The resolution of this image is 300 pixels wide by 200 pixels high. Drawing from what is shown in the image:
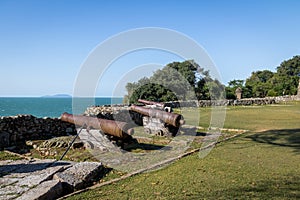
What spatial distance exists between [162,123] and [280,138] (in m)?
4.44

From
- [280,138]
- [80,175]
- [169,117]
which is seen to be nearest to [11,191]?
[80,175]

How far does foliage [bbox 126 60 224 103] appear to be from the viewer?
84.8ft

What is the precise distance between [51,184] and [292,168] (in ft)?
16.6

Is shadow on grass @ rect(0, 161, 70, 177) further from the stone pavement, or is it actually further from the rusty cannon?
the rusty cannon

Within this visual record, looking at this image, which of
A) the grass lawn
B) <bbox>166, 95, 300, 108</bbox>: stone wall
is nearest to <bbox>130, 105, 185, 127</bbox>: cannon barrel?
the grass lawn

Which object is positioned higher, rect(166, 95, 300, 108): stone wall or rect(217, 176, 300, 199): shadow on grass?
rect(166, 95, 300, 108): stone wall

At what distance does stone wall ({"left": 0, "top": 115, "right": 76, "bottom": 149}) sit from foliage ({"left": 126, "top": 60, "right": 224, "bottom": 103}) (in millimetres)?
12913

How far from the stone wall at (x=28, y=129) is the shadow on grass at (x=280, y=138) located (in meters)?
7.71

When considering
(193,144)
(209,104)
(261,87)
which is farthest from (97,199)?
(261,87)

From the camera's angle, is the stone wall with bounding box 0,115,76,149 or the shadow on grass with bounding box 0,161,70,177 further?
the stone wall with bounding box 0,115,76,149

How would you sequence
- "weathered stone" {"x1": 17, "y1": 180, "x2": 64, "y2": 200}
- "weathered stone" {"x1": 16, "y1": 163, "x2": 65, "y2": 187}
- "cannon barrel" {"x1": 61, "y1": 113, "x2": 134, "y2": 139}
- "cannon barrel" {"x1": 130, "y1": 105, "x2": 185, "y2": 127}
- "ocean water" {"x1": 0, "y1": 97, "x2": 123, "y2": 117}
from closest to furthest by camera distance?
1. "weathered stone" {"x1": 17, "y1": 180, "x2": 64, "y2": 200}
2. "weathered stone" {"x1": 16, "y1": 163, "x2": 65, "y2": 187}
3. "cannon barrel" {"x1": 61, "y1": 113, "x2": 134, "y2": 139}
4. "cannon barrel" {"x1": 130, "y1": 105, "x2": 185, "y2": 127}
5. "ocean water" {"x1": 0, "y1": 97, "x2": 123, "y2": 117}

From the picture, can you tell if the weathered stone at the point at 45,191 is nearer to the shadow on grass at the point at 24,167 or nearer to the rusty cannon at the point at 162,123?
the shadow on grass at the point at 24,167

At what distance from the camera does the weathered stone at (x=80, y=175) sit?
4882 mm

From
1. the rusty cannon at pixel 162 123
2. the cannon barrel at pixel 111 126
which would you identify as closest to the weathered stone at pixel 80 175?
the cannon barrel at pixel 111 126
